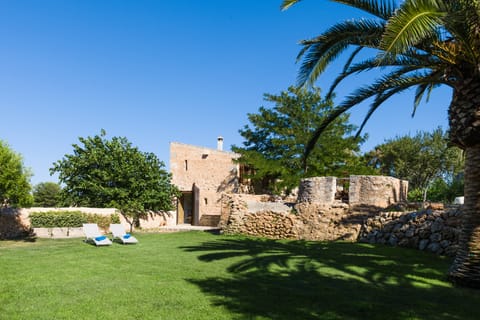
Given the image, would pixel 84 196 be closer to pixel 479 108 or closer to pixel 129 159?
pixel 129 159

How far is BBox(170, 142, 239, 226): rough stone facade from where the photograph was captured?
29031mm

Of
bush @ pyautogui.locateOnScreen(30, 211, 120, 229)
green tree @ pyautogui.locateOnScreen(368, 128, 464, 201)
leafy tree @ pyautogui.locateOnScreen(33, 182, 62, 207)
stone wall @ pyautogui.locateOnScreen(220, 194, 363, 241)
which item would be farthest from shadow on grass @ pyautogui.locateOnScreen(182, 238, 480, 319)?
leafy tree @ pyautogui.locateOnScreen(33, 182, 62, 207)

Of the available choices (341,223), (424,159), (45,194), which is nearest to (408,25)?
(341,223)

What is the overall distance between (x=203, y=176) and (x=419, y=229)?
1868 cm

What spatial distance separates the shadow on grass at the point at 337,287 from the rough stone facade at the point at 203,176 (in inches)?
670

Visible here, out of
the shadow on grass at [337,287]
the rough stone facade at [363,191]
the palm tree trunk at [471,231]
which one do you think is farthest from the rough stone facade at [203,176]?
the palm tree trunk at [471,231]

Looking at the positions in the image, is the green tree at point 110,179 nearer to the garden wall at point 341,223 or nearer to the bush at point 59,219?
the bush at point 59,219

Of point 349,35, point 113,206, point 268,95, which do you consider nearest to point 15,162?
point 113,206

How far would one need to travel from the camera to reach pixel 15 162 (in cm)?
1582

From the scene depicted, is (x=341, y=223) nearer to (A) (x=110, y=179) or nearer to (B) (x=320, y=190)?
(B) (x=320, y=190)

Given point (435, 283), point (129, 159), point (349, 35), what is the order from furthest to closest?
point (129, 159)
point (349, 35)
point (435, 283)

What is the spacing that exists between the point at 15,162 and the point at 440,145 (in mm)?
33873

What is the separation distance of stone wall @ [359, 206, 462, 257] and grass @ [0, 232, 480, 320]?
1119mm

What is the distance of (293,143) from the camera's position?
26.8 meters
